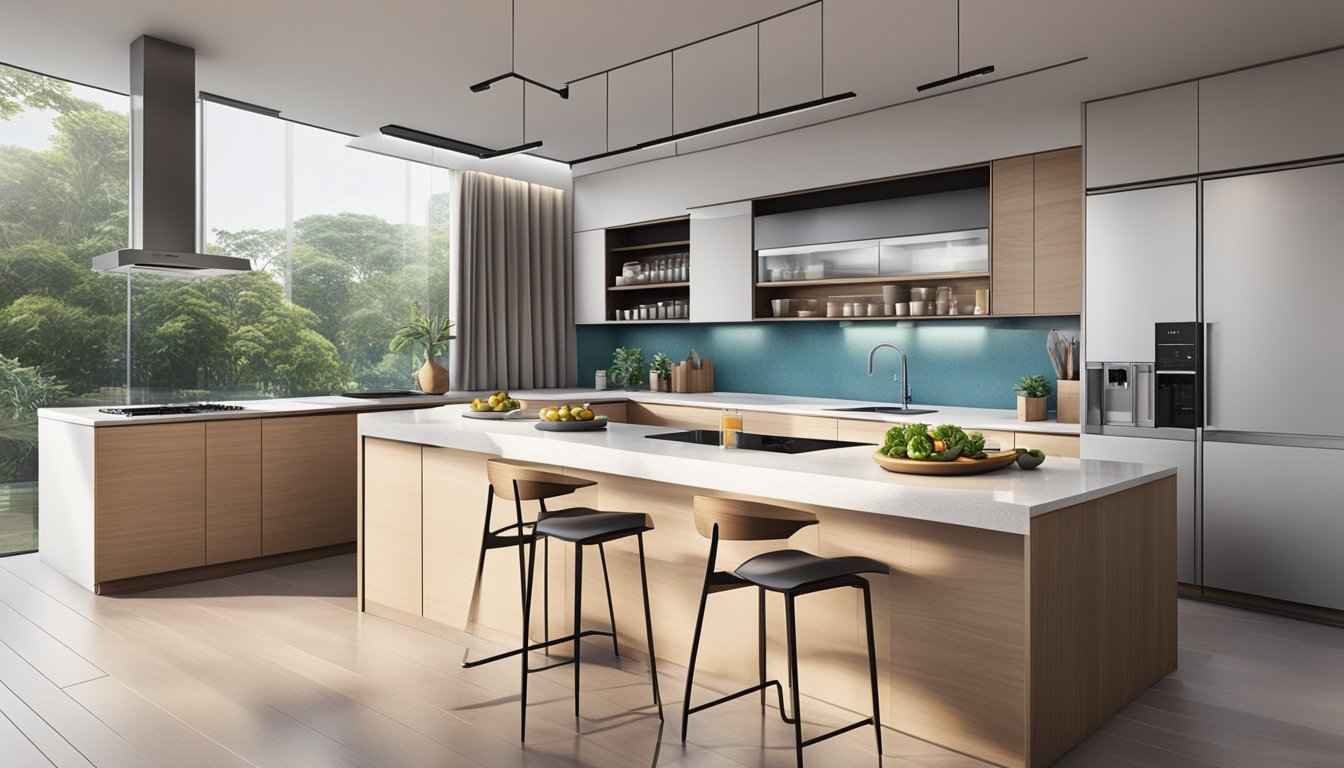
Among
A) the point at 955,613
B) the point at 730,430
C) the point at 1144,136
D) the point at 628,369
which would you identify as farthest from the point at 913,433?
the point at 628,369

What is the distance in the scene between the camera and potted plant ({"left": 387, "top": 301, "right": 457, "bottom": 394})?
6113 millimetres

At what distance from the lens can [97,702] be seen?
2.95 m

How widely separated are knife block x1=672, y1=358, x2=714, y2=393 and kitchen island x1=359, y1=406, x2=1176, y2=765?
119 inches

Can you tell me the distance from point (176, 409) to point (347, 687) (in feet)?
8.05

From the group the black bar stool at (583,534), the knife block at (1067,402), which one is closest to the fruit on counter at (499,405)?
the black bar stool at (583,534)

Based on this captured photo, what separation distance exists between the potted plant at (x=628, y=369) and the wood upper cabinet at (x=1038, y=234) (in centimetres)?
293

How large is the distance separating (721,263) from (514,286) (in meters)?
1.69

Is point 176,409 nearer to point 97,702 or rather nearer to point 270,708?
point 97,702

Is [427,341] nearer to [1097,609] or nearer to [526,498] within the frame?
[526,498]

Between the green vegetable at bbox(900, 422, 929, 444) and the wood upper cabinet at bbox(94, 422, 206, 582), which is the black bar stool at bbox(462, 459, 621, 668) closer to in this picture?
the green vegetable at bbox(900, 422, 929, 444)

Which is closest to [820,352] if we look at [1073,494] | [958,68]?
[958,68]

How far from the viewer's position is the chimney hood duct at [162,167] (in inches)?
163

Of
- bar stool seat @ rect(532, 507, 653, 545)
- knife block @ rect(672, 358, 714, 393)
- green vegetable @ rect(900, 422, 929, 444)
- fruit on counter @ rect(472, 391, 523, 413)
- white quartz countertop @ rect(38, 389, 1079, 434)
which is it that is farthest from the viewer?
knife block @ rect(672, 358, 714, 393)

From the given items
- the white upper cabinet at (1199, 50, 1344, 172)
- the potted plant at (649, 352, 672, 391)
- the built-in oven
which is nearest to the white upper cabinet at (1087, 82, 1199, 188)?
the white upper cabinet at (1199, 50, 1344, 172)
